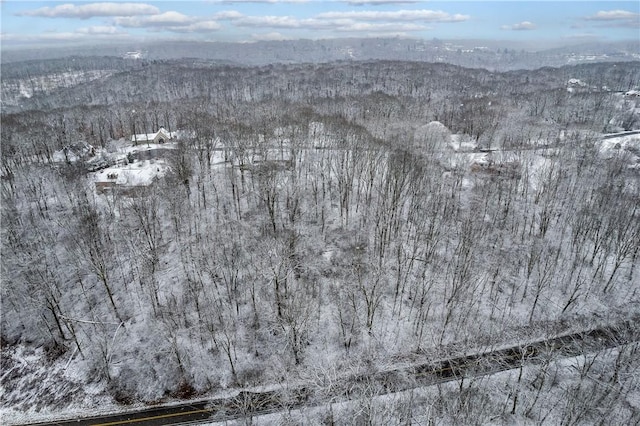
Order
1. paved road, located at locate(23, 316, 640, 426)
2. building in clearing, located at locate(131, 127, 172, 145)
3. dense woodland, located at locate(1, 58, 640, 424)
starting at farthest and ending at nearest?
building in clearing, located at locate(131, 127, 172, 145) < dense woodland, located at locate(1, 58, 640, 424) < paved road, located at locate(23, 316, 640, 426)

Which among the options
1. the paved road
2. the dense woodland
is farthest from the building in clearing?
the paved road

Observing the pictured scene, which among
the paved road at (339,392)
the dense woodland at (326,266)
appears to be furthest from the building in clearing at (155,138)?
the paved road at (339,392)

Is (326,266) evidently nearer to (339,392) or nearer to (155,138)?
(339,392)

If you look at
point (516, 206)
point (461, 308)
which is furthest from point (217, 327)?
point (516, 206)

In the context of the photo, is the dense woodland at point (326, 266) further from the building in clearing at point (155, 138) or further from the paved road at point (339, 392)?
the building in clearing at point (155, 138)

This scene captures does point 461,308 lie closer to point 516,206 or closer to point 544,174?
point 516,206

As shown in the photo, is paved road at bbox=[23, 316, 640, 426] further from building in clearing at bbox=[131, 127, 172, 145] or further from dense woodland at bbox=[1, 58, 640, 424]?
building in clearing at bbox=[131, 127, 172, 145]
